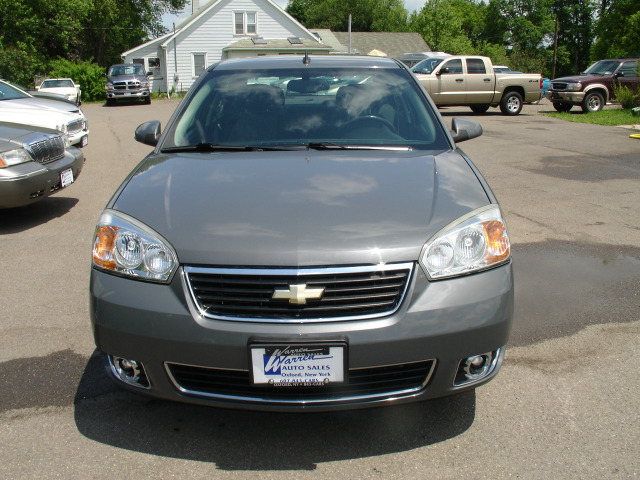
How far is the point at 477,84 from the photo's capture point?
20.4m

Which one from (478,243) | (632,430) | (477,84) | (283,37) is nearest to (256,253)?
(478,243)

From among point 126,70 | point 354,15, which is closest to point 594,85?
point 126,70

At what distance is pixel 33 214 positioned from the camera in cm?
717

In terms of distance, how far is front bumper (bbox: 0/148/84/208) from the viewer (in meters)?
6.30

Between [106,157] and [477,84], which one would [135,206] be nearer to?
[106,157]

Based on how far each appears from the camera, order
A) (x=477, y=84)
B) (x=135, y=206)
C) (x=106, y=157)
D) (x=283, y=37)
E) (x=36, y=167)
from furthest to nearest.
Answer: (x=283, y=37)
(x=477, y=84)
(x=106, y=157)
(x=36, y=167)
(x=135, y=206)

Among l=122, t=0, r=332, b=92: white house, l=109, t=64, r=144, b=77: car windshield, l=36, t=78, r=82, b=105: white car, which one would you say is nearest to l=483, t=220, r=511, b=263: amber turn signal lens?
l=36, t=78, r=82, b=105: white car

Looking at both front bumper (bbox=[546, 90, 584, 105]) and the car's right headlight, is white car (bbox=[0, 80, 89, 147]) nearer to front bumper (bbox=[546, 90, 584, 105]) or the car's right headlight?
the car's right headlight

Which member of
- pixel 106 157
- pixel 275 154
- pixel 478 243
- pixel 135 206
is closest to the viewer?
pixel 478 243

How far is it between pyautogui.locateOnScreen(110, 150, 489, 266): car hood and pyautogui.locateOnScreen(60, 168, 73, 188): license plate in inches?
164

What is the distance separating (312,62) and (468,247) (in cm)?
219

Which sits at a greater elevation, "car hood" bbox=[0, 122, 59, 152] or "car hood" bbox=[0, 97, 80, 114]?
"car hood" bbox=[0, 97, 80, 114]

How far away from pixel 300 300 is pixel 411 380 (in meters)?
0.58

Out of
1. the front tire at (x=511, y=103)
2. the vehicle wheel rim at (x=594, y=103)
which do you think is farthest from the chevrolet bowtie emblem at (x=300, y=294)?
the vehicle wheel rim at (x=594, y=103)
